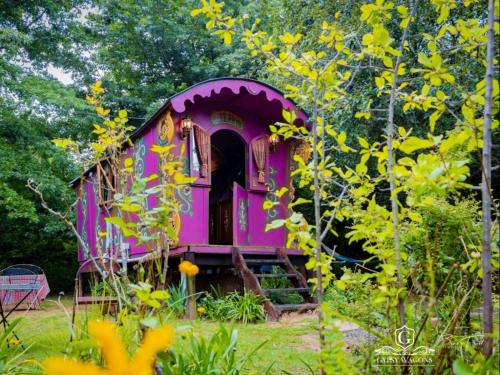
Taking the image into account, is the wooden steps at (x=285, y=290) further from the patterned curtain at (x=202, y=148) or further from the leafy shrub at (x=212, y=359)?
the leafy shrub at (x=212, y=359)

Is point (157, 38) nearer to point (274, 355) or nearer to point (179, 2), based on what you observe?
point (179, 2)

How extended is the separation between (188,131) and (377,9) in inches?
221

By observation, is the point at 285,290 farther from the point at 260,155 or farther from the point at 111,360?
the point at 111,360

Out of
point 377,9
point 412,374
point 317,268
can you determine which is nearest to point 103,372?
point 317,268

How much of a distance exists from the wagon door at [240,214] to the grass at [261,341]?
209 cm

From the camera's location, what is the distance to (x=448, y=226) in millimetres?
2668

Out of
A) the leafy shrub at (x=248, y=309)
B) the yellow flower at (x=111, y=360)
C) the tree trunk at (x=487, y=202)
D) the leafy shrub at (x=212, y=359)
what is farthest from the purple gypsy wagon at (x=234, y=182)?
the yellow flower at (x=111, y=360)

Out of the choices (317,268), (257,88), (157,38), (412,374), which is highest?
(157,38)

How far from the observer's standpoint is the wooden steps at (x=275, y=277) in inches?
235

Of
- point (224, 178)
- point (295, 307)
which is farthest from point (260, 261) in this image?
point (224, 178)

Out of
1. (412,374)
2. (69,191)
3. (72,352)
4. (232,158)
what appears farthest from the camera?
(69,191)

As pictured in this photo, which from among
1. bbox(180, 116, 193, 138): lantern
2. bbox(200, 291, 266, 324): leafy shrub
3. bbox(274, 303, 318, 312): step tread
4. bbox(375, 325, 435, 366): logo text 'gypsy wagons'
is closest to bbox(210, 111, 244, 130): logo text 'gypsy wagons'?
bbox(180, 116, 193, 138): lantern

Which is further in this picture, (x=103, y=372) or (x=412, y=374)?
(x=412, y=374)

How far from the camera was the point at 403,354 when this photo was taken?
1.62 m
